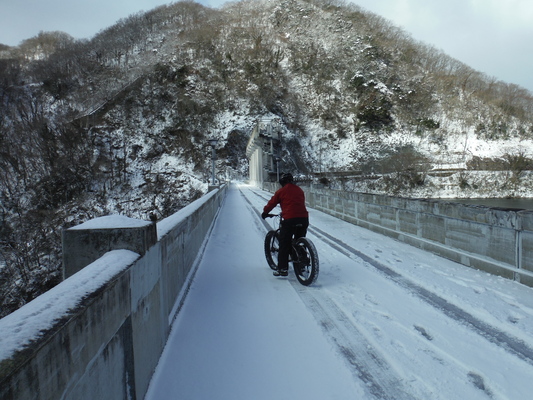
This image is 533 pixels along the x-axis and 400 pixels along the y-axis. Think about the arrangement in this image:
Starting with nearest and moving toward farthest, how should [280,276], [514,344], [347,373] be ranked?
[347,373] < [514,344] < [280,276]

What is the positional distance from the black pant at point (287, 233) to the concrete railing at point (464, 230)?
3375 millimetres

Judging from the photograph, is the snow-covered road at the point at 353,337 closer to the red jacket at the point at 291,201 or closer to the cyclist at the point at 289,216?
the cyclist at the point at 289,216

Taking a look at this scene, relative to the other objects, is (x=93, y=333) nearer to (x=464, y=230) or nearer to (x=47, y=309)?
(x=47, y=309)

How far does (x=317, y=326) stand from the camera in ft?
13.7

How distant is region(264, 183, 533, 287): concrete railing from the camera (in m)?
5.75

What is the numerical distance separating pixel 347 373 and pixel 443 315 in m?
1.98

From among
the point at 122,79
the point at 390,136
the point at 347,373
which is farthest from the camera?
the point at 122,79

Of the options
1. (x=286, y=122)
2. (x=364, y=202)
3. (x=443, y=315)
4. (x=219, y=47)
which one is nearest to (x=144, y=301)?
(x=443, y=315)

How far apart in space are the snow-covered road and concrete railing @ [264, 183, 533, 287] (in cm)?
31

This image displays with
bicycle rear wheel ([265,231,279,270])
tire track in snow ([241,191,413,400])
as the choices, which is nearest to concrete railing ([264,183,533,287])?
tire track in snow ([241,191,413,400])

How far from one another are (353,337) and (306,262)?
2.07m

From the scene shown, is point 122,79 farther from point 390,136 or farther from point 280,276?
point 280,276

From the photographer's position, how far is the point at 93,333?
1.77 m

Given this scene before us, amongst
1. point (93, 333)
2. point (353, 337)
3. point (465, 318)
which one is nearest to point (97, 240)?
point (93, 333)
